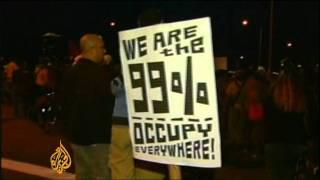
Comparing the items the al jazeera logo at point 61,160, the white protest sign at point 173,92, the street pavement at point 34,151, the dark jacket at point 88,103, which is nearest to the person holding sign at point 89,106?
the dark jacket at point 88,103

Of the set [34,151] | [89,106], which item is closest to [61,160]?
[89,106]

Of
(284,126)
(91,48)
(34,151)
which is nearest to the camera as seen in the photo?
(91,48)

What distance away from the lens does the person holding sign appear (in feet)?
18.5

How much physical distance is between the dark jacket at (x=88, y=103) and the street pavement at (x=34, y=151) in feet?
1.41

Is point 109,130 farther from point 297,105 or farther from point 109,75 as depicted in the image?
point 297,105

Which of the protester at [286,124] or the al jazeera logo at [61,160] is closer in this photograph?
the al jazeera logo at [61,160]

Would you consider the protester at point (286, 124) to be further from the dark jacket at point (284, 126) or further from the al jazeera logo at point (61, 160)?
the al jazeera logo at point (61, 160)

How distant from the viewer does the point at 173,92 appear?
3.85 meters

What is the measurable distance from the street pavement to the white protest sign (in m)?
0.92

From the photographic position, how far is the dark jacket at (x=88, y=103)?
18.5ft

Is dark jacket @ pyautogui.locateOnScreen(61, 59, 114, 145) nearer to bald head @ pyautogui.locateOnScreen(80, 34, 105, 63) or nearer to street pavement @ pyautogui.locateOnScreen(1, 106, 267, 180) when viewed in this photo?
bald head @ pyautogui.locateOnScreen(80, 34, 105, 63)

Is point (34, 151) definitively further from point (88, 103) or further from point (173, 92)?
point (173, 92)

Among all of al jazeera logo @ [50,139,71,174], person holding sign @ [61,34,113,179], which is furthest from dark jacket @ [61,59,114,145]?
al jazeera logo @ [50,139,71,174]

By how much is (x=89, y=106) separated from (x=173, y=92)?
1913 millimetres
